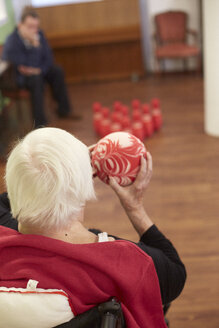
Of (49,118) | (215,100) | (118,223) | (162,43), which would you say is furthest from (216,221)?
(162,43)

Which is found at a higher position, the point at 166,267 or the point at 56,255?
the point at 56,255

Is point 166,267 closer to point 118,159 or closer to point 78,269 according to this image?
point 78,269

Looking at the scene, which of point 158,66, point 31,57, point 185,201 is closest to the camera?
point 185,201

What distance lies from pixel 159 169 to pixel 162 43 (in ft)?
10.9

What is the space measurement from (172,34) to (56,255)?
5.78 metres

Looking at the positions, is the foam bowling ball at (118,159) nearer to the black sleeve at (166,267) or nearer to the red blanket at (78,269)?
the black sleeve at (166,267)

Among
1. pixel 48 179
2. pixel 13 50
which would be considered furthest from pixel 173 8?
pixel 48 179

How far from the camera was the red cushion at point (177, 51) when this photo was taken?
6.03m

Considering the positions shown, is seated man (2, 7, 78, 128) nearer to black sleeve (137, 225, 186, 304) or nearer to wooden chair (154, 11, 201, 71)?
wooden chair (154, 11, 201, 71)

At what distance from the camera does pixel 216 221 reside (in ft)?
9.41

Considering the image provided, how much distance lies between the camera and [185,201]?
3156mm

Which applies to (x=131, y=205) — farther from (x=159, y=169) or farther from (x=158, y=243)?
(x=159, y=169)

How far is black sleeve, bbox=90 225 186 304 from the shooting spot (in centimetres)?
133

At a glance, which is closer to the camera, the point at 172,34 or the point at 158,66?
the point at 172,34
